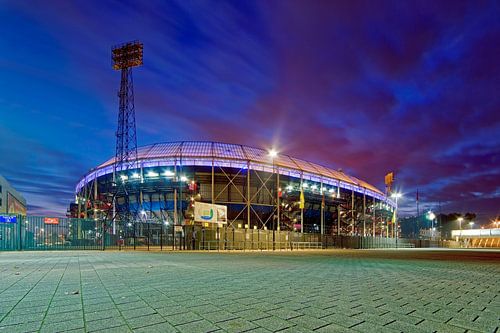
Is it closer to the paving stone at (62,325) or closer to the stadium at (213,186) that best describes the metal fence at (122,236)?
the stadium at (213,186)

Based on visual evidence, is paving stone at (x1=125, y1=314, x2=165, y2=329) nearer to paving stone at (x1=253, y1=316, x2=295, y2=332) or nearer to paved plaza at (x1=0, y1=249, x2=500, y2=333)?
paved plaza at (x1=0, y1=249, x2=500, y2=333)

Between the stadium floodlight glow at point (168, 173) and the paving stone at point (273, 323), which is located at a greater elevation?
the stadium floodlight glow at point (168, 173)

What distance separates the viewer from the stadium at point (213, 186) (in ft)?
177

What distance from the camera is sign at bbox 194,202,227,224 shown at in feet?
99.6

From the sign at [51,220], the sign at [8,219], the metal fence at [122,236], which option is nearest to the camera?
the sign at [8,219]

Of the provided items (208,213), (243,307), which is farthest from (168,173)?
(243,307)

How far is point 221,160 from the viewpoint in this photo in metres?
55.0

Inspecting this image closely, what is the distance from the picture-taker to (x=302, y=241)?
135 feet

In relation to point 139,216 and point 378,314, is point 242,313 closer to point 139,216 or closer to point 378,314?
point 378,314

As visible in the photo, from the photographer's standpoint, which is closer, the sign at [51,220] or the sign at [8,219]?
the sign at [8,219]

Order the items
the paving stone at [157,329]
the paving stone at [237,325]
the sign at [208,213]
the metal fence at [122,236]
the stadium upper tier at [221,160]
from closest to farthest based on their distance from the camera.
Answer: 1. the paving stone at [157,329]
2. the paving stone at [237,325]
3. the metal fence at [122,236]
4. the sign at [208,213]
5. the stadium upper tier at [221,160]

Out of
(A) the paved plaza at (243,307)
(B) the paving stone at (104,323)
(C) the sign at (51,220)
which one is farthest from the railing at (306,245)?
(B) the paving stone at (104,323)

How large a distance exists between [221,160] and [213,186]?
16.6 feet

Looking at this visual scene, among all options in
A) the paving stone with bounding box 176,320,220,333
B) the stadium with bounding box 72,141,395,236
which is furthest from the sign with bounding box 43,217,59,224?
the paving stone with bounding box 176,320,220,333
